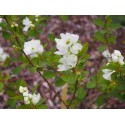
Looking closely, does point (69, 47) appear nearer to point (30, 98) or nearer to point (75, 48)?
point (75, 48)

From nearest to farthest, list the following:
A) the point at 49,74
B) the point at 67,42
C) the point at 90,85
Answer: the point at 67,42 → the point at 49,74 → the point at 90,85

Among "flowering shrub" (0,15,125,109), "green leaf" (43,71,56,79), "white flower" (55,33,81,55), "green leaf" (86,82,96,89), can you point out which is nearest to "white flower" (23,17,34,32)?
"flowering shrub" (0,15,125,109)

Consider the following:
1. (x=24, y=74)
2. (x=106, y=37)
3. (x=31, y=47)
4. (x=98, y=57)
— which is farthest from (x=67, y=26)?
(x=31, y=47)

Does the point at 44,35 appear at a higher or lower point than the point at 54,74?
higher

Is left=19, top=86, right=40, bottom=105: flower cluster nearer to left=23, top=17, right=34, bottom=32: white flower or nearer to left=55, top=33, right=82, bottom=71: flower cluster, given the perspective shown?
left=55, top=33, right=82, bottom=71: flower cluster

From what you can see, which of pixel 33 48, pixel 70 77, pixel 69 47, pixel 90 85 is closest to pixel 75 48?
pixel 69 47

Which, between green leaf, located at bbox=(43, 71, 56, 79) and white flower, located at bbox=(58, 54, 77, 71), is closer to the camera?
white flower, located at bbox=(58, 54, 77, 71)

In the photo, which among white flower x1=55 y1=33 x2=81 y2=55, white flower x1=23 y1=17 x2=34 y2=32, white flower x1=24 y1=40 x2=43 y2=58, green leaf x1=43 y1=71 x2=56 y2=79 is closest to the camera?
white flower x1=55 y1=33 x2=81 y2=55

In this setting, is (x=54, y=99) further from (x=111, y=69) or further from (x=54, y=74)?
(x=111, y=69)

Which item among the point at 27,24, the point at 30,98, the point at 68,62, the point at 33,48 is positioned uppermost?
the point at 27,24

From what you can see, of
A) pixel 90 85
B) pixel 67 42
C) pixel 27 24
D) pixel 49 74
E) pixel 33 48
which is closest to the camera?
pixel 67 42

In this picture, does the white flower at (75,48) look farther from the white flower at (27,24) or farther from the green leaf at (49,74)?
the white flower at (27,24)
